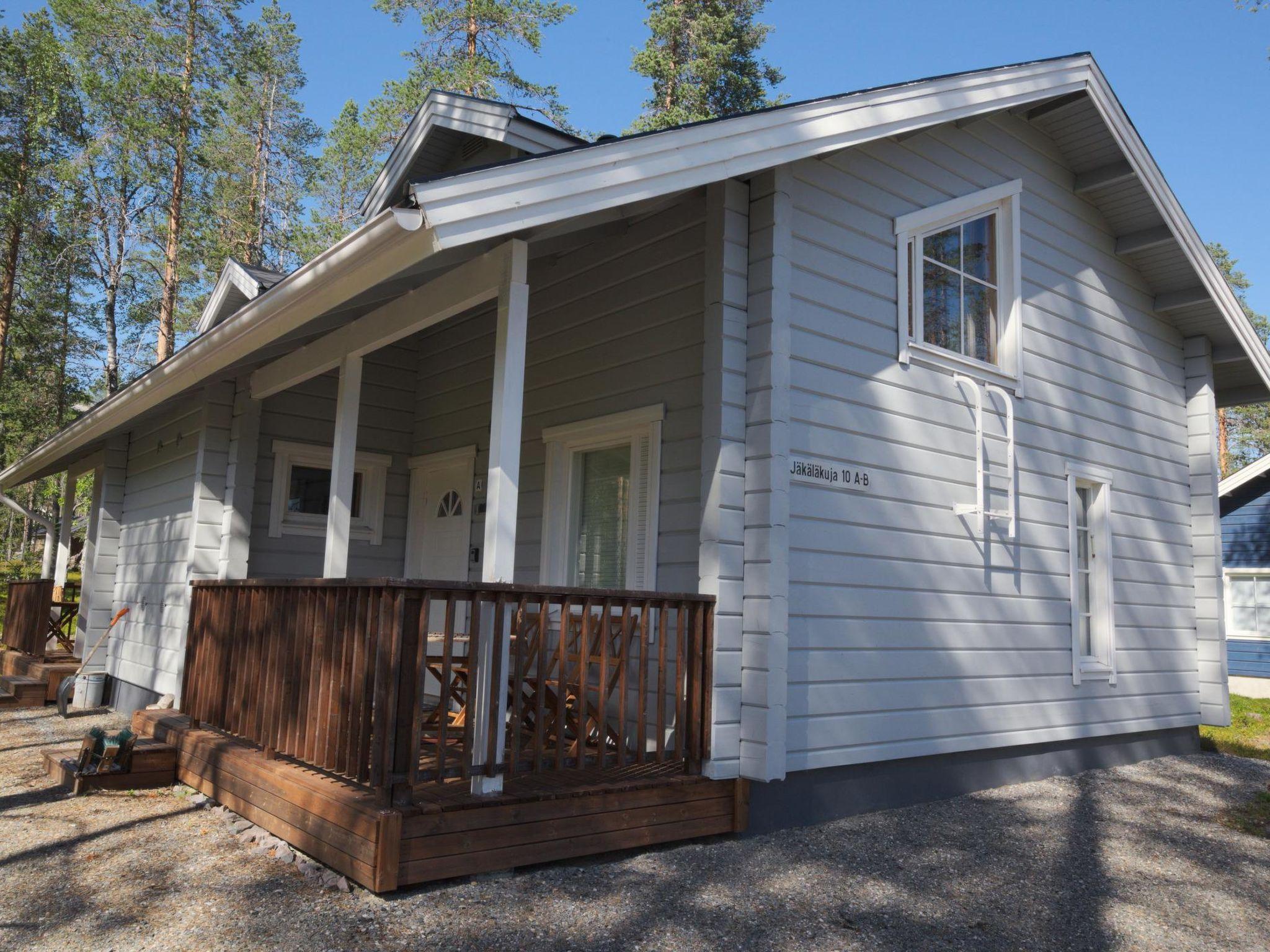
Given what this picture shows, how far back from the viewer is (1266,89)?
1748cm

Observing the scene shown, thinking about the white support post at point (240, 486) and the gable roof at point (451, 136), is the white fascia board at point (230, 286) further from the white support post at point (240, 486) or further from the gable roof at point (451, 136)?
the gable roof at point (451, 136)

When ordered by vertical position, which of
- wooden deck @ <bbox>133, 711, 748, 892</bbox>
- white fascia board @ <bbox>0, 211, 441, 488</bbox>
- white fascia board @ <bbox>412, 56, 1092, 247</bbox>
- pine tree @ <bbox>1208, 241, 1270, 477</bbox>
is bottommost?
wooden deck @ <bbox>133, 711, 748, 892</bbox>

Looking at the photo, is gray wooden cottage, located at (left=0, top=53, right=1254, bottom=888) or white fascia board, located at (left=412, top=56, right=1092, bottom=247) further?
gray wooden cottage, located at (left=0, top=53, right=1254, bottom=888)

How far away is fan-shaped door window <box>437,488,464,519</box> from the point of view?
7773 mm

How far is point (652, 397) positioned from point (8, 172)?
1905cm

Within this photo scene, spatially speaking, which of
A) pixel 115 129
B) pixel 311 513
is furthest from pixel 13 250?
pixel 311 513

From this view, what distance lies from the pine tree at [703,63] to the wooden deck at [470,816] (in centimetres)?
1833

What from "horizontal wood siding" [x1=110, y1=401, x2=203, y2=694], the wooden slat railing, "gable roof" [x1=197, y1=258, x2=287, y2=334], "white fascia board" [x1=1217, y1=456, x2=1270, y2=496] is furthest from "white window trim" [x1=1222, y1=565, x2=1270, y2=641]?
the wooden slat railing

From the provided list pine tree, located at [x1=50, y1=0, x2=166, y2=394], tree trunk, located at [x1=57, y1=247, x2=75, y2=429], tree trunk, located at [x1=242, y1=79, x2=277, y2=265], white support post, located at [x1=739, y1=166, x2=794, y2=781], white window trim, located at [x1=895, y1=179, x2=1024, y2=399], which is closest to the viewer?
white support post, located at [x1=739, y1=166, x2=794, y2=781]

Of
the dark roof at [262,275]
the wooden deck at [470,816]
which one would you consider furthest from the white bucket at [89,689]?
the wooden deck at [470,816]

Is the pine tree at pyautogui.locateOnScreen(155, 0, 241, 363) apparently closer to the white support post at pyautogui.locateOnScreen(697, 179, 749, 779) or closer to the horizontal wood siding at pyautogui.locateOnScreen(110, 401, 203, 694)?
the horizontal wood siding at pyautogui.locateOnScreen(110, 401, 203, 694)

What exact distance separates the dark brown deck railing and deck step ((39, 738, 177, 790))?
34 cm

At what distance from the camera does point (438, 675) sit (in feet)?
19.9

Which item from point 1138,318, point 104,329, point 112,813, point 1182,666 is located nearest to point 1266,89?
point 1138,318
